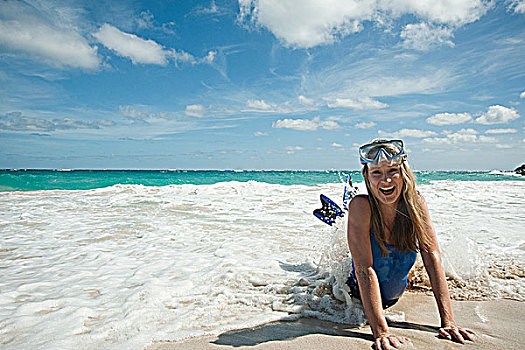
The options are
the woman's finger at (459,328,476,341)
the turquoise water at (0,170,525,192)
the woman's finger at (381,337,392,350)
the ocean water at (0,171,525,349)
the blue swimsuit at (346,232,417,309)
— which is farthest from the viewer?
the turquoise water at (0,170,525,192)

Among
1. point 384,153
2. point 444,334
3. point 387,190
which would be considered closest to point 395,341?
point 444,334

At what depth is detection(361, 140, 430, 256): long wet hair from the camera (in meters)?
2.23

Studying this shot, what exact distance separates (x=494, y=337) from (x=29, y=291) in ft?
14.2

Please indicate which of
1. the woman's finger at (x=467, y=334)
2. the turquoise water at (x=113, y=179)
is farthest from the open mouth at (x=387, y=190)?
the turquoise water at (x=113, y=179)

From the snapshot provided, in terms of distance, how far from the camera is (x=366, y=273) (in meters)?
2.11

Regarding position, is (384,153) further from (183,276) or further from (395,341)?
(183,276)

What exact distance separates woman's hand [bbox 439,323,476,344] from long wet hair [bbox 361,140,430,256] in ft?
1.76

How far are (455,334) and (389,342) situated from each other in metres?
0.47

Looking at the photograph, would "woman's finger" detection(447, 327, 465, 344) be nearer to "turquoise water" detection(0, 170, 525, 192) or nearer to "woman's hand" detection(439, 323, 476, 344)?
"woman's hand" detection(439, 323, 476, 344)

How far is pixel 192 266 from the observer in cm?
435

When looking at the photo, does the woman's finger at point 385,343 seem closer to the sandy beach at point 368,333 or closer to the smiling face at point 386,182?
the sandy beach at point 368,333

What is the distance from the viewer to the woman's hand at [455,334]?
6.75ft

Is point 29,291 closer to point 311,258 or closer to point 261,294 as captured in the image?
point 261,294

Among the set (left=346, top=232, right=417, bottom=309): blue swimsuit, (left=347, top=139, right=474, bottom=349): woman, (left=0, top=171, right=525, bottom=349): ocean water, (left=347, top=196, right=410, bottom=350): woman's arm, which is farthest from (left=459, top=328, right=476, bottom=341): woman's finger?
(left=0, top=171, right=525, bottom=349): ocean water
